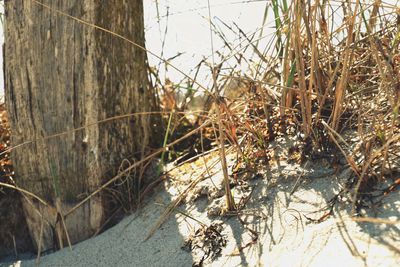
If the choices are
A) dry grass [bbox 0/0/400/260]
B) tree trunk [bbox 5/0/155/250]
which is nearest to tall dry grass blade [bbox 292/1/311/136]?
dry grass [bbox 0/0/400/260]

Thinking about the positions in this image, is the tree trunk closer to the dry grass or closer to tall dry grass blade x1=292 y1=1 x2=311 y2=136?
the dry grass

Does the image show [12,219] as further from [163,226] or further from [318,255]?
[318,255]

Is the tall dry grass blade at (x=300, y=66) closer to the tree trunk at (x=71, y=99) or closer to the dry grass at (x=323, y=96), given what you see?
the dry grass at (x=323, y=96)

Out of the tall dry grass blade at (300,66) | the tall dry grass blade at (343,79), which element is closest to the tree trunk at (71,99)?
the tall dry grass blade at (300,66)

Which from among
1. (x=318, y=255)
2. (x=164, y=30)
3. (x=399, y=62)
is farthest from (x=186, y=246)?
(x=164, y=30)

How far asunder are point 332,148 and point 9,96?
4.53 ft

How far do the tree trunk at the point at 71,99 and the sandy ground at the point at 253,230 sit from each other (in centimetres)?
21

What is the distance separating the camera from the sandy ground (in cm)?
197

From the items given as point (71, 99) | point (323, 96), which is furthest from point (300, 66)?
point (71, 99)

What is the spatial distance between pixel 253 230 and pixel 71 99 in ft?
3.15

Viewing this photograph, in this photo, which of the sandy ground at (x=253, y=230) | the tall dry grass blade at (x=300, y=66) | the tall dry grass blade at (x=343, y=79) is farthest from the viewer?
the tall dry grass blade at (x=300, y=66)

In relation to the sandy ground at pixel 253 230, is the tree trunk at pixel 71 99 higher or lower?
higher

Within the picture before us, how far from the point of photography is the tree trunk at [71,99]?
2684 mm

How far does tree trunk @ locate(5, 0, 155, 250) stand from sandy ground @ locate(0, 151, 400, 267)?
8.3 inches
